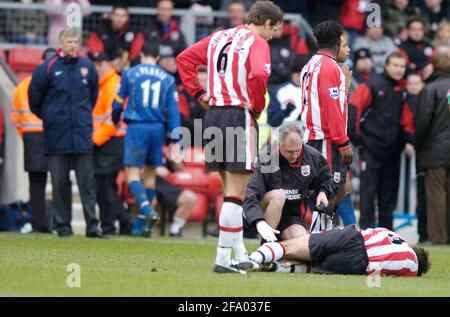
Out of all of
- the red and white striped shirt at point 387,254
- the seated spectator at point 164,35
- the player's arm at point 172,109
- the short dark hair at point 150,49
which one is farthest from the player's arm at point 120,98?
the red and white striped shirt at point 387,254

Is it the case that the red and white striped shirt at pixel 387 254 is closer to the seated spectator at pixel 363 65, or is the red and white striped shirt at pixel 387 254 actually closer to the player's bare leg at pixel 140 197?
the player's bare leg at pixel 140 197

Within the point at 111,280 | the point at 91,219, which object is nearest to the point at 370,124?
the point at 91,219

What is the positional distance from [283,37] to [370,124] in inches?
115

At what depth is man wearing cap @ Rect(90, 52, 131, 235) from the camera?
17234 millimetres

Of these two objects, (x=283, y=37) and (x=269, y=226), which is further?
(x=283, y=37)

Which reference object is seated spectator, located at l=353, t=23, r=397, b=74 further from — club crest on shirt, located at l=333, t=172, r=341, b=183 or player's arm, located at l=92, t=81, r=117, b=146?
club crest on shirt, located at l=333, t=172, r=341, b=183

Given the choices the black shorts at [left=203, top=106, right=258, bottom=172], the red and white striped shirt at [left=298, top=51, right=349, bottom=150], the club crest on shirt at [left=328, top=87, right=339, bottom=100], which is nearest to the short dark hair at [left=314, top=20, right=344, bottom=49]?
the red and white striped shirt at [left=298, top=51, right=349, bottom=150]

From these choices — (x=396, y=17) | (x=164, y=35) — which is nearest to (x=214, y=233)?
(x=164, y=35)

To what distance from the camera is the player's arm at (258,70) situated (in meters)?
10.6

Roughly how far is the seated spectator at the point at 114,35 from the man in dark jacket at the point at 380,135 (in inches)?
164

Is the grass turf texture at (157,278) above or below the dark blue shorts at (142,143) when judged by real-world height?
below
